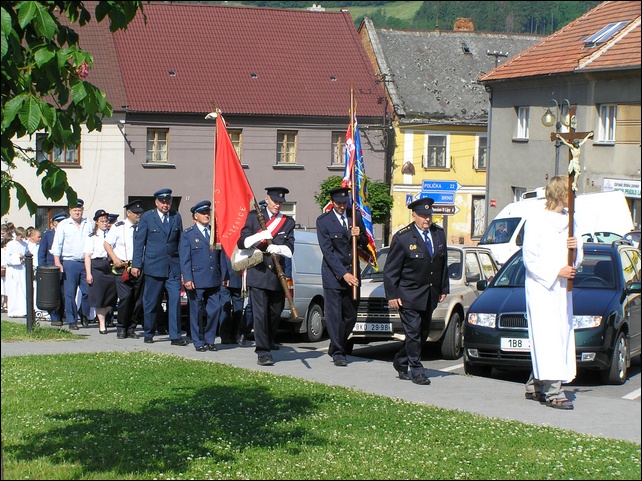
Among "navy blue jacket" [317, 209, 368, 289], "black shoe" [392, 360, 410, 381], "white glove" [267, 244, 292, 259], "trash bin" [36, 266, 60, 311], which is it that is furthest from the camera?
"trash bin" [36, 266, 60, 311]

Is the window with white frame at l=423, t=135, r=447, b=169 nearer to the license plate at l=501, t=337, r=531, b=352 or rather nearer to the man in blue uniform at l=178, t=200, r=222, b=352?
the man in blue uniform at l=178, t=200, r=222, b=352

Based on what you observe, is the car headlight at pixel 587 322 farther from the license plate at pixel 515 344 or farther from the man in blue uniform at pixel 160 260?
the man in blue uniform at pixel 160 260

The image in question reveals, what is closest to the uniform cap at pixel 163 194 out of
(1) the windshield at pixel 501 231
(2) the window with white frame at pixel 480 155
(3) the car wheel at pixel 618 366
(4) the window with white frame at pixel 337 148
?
(3) the car wheel at pixel 618 366

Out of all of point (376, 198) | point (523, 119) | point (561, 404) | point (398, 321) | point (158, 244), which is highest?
point (523, 119)

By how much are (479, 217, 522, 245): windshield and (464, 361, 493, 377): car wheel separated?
52.2 feet

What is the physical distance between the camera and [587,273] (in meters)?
12.8

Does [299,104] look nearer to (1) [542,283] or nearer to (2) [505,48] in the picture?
(2) [505,48]

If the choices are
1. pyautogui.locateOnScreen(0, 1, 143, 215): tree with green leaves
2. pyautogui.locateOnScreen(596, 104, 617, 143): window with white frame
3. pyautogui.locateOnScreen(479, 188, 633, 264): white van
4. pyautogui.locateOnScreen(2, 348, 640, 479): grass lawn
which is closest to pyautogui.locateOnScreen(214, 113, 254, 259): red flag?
pyautogui.locateOnScreen(2, 348, 640, 479): grass lawn

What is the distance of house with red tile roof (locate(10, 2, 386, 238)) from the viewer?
46.9 m

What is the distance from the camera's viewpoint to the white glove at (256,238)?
11984 mm

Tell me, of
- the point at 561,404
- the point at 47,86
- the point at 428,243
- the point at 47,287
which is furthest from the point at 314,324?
the point at 47,86

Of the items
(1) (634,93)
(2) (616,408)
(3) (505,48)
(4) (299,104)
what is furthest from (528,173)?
(3) (505,48)

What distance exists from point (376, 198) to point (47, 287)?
33.5 metres

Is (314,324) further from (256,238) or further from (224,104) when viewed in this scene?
(224,104)
